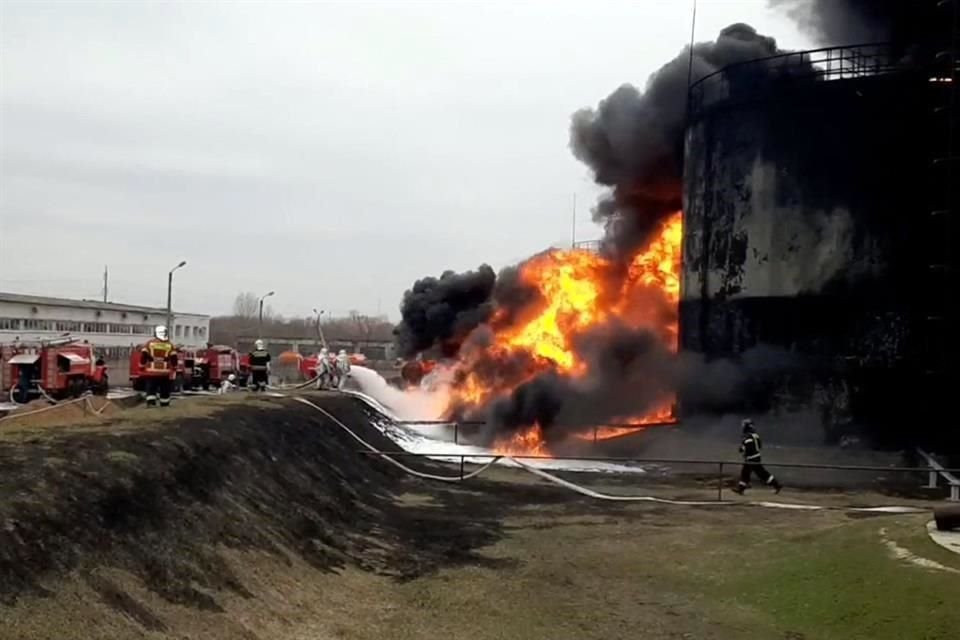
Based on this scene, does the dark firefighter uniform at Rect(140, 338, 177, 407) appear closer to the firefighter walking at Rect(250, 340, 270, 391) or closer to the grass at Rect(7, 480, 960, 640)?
the grass at Rect(7, 480, 960, 640)

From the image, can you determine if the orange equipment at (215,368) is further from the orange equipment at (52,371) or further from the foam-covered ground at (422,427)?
the orange equipment at (52,371)

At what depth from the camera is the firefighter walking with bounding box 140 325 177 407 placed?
1902 centimetres

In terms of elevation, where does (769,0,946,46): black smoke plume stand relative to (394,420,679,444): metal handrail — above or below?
above

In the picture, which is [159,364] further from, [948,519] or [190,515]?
[948,519]

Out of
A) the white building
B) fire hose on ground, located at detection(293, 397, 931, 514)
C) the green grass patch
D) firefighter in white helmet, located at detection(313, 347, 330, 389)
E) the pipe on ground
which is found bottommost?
fire hose on ground, located at detection(293, 397, 931, 514)

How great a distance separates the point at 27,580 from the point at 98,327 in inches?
2642

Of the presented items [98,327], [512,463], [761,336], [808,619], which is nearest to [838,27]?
[761,336]

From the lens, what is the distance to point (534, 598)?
12.3 metres

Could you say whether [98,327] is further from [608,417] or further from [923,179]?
[923,179]

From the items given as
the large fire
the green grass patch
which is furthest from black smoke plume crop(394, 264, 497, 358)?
the green grass patch

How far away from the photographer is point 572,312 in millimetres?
37156

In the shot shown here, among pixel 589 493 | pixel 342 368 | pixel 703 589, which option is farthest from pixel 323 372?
pixel 703 589

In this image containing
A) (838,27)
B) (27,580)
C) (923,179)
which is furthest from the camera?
(838,27)

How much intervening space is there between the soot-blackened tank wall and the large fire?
5.55m
